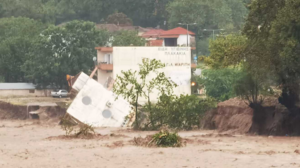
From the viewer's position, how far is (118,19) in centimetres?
14812

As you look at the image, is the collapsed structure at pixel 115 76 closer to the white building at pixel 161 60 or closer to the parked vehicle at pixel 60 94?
the white building at pixel 161 60

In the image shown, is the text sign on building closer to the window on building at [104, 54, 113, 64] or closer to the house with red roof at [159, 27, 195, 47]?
the window on building at [104, 54, 113, 64]

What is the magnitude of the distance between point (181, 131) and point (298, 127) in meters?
8.89

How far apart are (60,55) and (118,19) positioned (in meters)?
57.7

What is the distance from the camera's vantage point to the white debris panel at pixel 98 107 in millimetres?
59125

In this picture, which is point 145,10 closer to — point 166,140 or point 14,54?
point 14,54

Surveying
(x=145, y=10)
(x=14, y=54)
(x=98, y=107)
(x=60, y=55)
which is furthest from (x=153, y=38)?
(x=98, y=107)

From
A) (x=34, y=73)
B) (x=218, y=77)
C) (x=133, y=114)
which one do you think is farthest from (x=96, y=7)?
(x=133, y=114)

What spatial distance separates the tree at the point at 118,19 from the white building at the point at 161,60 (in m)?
67.3

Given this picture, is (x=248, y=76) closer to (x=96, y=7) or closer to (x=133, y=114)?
(x=133, y=114)

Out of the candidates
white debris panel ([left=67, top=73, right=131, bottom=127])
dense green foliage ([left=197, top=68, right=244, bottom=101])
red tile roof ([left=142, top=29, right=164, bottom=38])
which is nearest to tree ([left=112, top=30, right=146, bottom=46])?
red tile roof ([left=142, top=29, right=164, bottom=38])

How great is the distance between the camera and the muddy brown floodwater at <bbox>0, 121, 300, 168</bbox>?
1158 inches

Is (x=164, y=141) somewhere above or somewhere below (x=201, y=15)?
below

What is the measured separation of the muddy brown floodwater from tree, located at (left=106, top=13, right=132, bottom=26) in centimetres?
10595
